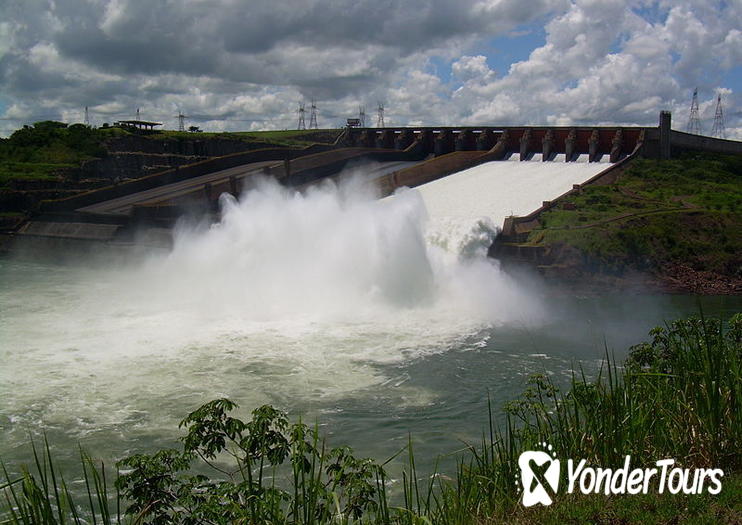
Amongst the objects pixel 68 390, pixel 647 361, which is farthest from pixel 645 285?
pixel 68 390

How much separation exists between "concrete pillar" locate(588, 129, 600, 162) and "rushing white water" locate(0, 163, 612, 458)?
21.9 ft

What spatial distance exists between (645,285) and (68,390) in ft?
67.4

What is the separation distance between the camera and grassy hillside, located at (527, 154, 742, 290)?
26.3 meters

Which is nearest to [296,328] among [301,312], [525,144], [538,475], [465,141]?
[301,312]

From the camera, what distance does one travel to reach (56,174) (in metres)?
45.8

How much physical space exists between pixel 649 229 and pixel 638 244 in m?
1.33

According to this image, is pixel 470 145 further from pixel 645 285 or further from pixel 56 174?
pixel 56 174

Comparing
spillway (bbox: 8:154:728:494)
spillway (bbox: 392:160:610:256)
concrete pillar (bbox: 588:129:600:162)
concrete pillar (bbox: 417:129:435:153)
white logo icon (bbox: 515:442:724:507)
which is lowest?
spillway (bbox: 8:154:728:494)

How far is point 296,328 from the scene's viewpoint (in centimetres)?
1884

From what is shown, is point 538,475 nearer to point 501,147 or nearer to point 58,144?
point 501,147

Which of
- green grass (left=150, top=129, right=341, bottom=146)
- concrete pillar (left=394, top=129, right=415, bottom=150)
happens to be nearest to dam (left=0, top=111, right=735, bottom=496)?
concrete pillar (left=394, top=129, right=415, bottom=150)

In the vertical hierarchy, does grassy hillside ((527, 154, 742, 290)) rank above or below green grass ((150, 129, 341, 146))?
below

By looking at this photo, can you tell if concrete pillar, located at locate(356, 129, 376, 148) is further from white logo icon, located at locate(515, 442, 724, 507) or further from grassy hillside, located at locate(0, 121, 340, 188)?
white logo icon, located at locate(515, 442, 724, 507)

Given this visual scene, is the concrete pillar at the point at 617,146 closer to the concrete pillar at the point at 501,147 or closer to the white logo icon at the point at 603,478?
the concrete pillar at the point at 501,147
